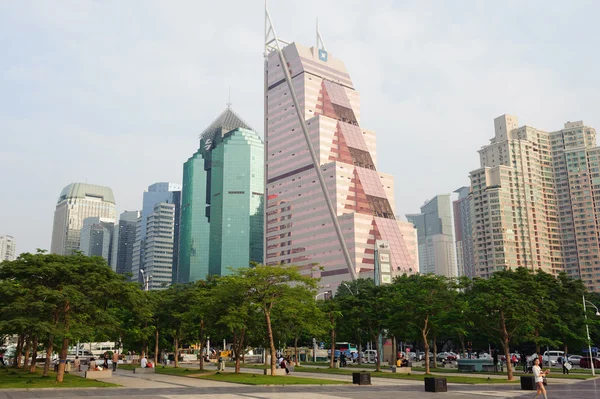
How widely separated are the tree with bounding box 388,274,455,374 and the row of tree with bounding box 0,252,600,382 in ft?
0.35

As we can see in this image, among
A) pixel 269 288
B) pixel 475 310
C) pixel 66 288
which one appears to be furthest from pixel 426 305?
pixel 66 288

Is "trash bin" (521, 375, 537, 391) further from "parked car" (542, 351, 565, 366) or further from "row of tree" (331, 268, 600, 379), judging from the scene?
"parked car" (542, 351, 565, 366)

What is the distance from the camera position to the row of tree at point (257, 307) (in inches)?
1545

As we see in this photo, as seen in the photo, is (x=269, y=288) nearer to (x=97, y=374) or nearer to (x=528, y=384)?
(x=97, y=374)

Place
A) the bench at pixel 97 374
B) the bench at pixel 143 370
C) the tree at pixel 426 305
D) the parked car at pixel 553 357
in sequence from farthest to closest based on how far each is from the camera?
the parked car at pixel 553 357
the bench at pixel 143 370
the tree at pixel 426 305
the bench at pixel 97 374

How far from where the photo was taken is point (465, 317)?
50.2 m

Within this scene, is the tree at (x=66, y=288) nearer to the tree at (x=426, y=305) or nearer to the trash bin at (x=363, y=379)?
the trash bin at (x=363, y=379)

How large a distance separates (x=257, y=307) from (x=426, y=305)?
16.3m

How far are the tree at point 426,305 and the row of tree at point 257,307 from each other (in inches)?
4.3

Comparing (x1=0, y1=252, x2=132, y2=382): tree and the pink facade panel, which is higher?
the pink facade panel

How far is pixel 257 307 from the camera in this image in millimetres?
49438

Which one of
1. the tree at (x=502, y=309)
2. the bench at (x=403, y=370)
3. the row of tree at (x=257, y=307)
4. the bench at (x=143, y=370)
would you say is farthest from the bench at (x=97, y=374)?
the tree at (x=502, y=309)

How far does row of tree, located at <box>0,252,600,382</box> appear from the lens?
129ft

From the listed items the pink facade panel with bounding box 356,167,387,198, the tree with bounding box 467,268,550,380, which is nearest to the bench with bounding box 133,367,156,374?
the tree with bounding box 467,268,550,380
